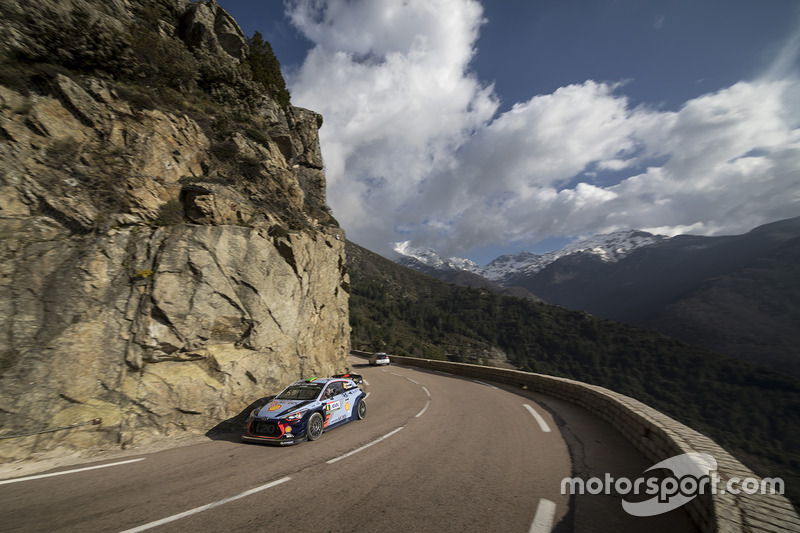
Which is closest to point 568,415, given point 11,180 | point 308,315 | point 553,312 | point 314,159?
point 308,315

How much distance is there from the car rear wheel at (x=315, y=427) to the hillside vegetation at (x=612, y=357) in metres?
61.9

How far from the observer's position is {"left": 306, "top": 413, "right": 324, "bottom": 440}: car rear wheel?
909cm

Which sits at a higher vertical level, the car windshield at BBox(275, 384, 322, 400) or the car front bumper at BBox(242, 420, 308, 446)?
the car windshield at BBox(275, 384, 322, 400)

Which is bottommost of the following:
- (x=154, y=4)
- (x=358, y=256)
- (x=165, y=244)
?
(x=165, y=244)

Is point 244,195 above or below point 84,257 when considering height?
above

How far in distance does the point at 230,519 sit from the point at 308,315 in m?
11.8

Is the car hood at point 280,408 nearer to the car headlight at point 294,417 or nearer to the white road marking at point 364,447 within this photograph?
the car headlight at point 294,417

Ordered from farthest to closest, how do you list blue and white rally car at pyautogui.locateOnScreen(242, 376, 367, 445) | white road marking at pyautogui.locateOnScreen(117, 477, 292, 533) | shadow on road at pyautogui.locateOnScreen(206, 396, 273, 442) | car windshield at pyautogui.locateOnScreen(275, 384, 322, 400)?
car windshield at pyautogui.locateOnScreen(275, 384, 322, 400) < shadow on road at pyautogui.locateOnScreen(206, 396, 273, 442) < blue and white rally car at pyautogui.locateOnScreen(242, 376, 367, 445) < white road marking at pyautogui.locateOnScreen(117, 477, 292, 533)

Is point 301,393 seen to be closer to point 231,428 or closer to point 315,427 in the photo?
point 315,427

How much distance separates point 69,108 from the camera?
1209 centimetres

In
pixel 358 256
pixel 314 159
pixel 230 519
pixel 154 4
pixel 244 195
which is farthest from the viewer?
pixel 358 256

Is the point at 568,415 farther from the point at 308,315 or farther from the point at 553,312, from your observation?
the point at 553,312

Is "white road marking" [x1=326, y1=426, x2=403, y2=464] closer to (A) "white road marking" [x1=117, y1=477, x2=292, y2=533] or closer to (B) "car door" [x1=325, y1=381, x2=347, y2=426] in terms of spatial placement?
(A) "white road marking" [x1=117, y1=477, x2=292, y2=533]

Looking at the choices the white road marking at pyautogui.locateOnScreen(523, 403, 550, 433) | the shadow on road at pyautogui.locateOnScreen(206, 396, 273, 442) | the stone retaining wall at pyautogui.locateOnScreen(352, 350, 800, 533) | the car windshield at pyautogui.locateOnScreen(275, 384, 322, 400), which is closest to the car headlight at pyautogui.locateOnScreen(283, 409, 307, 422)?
the car windshield at pyautogui.locateOnScreen(275, 384, 322, 400)
